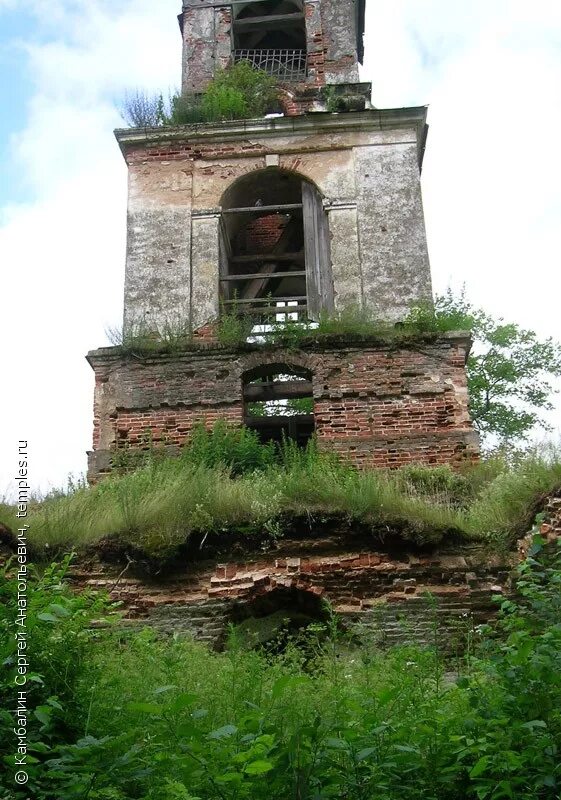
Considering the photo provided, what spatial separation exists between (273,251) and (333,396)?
3.56 meters

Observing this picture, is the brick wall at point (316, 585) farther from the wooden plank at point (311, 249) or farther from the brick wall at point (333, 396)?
the wooden plank at point (311, 249)

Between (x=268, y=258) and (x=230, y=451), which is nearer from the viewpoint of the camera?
(x=230, y=451)

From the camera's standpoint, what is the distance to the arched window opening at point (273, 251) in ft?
40.1

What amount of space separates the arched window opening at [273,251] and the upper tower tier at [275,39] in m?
1.95

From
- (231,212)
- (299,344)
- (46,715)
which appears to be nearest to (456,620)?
(46,715)

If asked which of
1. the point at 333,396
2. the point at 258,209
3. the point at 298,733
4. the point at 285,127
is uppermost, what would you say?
the point at 285,127

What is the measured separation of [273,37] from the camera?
51.3 feet

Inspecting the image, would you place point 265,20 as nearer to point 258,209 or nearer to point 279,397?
point 258,209

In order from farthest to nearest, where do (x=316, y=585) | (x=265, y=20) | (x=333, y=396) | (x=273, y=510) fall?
1. (x=265, y=20)
2. (x=333, y=396)
3. (x=273, y=510)
4. (x=316, y=585)

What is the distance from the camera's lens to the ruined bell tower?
11023 mm

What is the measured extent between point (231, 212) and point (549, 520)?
7.24 metres

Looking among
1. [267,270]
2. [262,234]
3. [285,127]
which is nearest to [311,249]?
[267,270]

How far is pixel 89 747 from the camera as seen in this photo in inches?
154

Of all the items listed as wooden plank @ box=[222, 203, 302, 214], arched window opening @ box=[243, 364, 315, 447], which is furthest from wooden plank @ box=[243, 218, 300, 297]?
arched window opening @ box=[243, 364, 315, 447]
